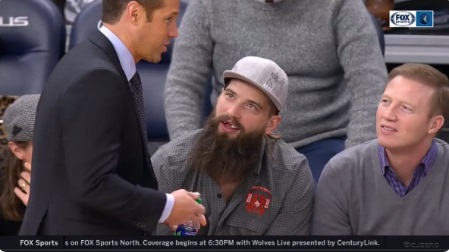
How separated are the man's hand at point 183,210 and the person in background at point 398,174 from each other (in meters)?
0.58

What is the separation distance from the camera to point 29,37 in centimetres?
362

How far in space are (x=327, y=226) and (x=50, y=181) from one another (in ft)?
→ 2.94

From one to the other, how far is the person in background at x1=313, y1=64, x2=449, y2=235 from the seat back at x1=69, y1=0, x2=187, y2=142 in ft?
3.14

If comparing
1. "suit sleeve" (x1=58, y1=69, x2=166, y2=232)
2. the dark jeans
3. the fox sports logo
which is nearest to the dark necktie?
"suit sleeve" (x1=58, y1=69, x2=166, y2=232)

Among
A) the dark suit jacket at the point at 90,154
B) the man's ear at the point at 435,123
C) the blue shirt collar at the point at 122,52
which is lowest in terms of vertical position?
the man's ear at the point at 435,123

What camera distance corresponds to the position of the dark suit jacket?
1978 mm

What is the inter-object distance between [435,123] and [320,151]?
0.54 metres

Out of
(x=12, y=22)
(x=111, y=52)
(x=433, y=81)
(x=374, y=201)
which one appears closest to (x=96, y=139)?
(x=111, y=52)

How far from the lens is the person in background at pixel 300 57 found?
3.20m

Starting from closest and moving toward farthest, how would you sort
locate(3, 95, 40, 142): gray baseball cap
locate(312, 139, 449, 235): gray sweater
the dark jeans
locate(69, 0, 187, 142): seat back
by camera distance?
locate(312, 139, 449, 235): gray sweater < locate(3, 95, 40, 142): gray baseball cap < the dark jeans < locate(69, 0, 187, 142): seat back

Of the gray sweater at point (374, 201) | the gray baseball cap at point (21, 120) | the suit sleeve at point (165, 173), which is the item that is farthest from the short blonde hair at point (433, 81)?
the gray baseball cap at point (21, 120)

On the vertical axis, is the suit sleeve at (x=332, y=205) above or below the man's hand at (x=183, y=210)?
below

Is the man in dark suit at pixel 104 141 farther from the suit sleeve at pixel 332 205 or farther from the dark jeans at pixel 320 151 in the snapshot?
the dark jeans at pixel 320 151

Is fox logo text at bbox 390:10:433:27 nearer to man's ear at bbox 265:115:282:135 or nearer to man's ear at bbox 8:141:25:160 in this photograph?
man's ear at bbox 265:115:282:135
